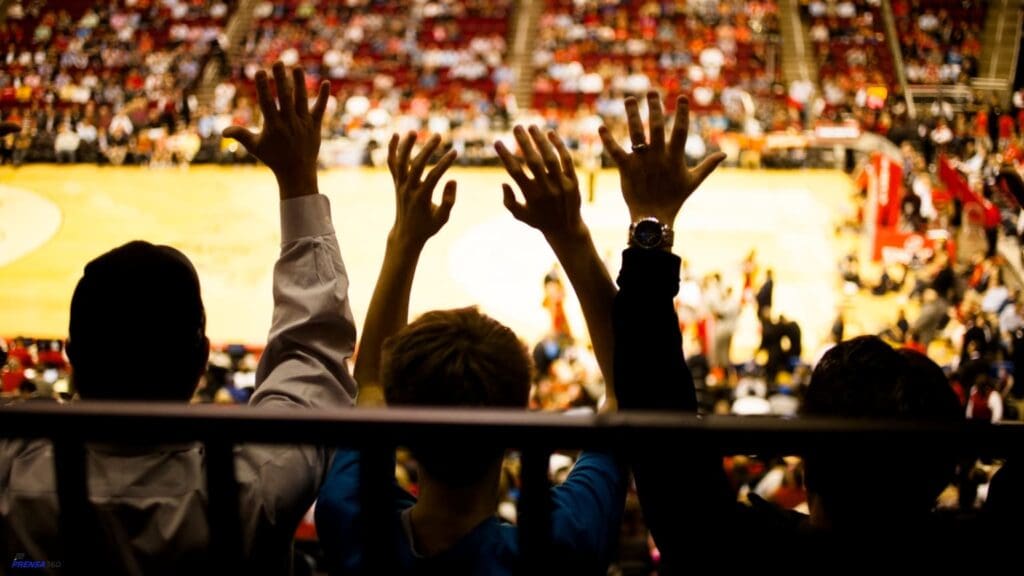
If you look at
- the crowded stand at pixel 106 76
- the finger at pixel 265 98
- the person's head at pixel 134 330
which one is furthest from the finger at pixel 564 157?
the crowded stand at pixel 106 76

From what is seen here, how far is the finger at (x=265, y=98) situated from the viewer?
5.53 ft

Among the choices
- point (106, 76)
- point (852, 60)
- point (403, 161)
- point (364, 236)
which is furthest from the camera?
point (106, 76)

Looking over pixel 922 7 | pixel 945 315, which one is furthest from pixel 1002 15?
pixel 945 315

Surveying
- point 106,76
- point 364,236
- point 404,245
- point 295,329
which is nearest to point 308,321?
point 295,329

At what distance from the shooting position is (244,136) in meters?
1.76

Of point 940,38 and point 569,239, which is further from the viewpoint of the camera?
point 940,38

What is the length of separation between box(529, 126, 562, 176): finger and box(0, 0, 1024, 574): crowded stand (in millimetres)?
11

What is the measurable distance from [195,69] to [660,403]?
22003 mm

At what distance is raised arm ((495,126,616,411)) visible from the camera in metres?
1.67

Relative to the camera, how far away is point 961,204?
12.9m

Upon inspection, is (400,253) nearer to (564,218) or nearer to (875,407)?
(564,218)

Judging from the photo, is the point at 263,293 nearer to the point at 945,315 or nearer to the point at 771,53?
the point at 945,315

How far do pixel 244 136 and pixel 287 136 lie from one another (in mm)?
107

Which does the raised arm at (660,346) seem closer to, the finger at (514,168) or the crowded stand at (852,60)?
the finger at (514,168)
